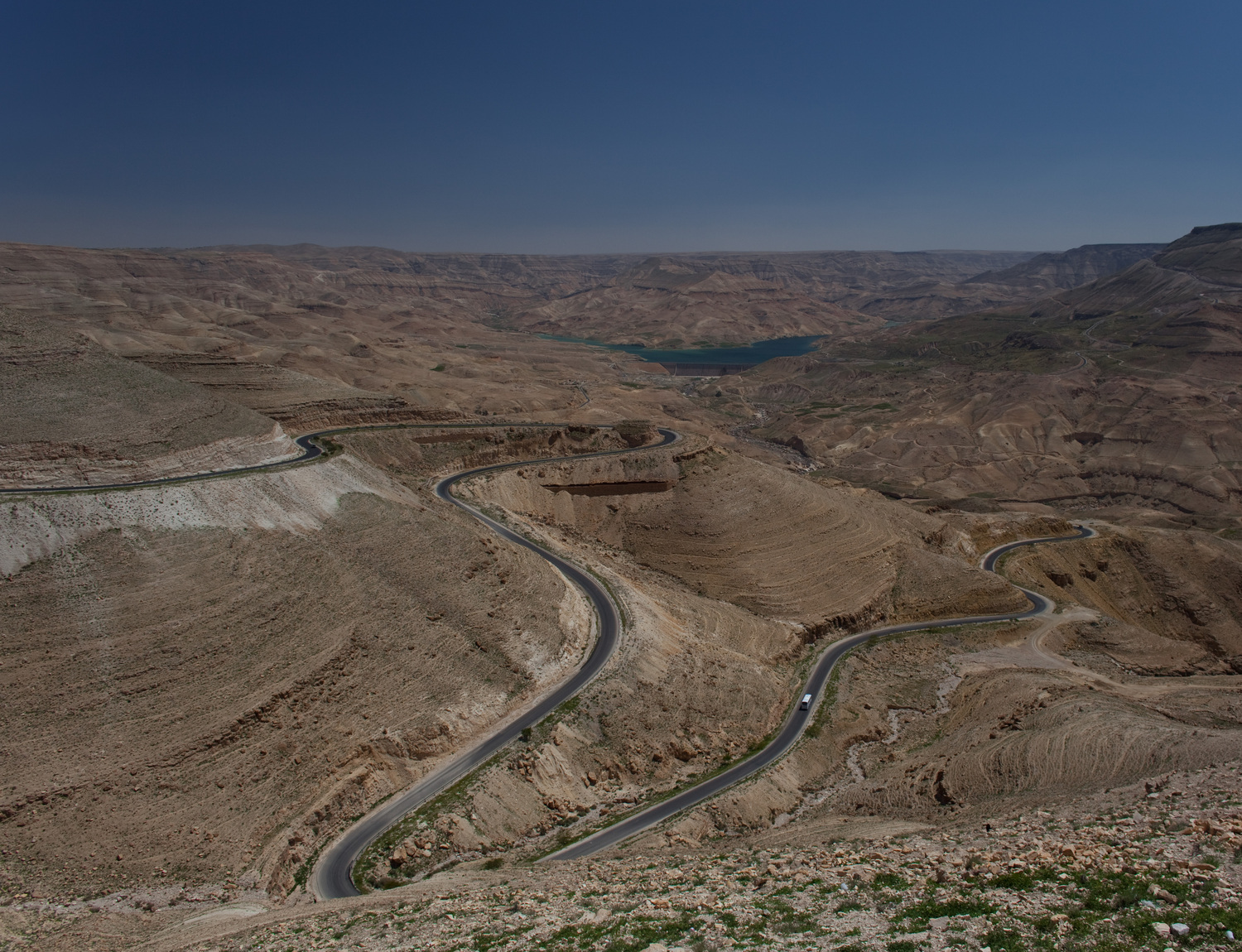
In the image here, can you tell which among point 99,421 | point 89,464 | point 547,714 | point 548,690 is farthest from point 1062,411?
point 89,464

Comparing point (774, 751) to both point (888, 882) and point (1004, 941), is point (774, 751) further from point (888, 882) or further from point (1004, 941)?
point (1004, 941)

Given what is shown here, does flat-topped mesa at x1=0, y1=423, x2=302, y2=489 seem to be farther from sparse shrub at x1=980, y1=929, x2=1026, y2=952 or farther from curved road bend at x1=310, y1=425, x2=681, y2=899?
sparse shrub at x1=980, y1=929, x2=1026, y2=952

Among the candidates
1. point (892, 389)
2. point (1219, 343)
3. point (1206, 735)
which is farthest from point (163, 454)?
point (1219, 343)

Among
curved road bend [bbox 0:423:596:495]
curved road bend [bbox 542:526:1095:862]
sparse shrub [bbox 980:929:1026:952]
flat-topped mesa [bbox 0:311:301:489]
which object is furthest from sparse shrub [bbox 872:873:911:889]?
flat-topped mesa [bbox 0:311:301:489]

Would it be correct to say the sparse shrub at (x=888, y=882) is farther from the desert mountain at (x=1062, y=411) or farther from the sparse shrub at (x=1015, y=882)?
the desert mountain at (x=1062, y=411)

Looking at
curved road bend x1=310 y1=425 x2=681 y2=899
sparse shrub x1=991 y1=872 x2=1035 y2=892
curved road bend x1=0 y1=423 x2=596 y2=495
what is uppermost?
curved road bend x1=0 y1=423 x2=596 y2=495

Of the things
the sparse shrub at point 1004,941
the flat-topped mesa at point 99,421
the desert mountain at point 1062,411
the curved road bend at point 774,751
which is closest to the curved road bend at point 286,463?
the flat-topped mesa at point 99,421
